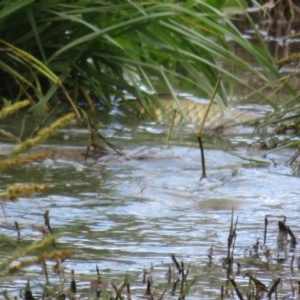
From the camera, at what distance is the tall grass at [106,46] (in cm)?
398

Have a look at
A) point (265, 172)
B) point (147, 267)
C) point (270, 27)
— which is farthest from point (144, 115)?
point (270, 27)

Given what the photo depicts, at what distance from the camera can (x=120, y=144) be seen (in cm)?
386

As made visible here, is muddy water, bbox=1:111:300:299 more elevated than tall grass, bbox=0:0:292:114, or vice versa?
tall grass, bbox=0:0:292:114

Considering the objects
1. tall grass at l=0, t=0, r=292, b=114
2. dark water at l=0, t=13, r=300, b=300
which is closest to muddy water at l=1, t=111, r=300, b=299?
dark water at l=0, t=13, r=300, b=300

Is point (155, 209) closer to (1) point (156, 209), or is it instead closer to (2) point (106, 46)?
(1) point (156, 209)

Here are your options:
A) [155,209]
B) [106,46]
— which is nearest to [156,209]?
[155,209]

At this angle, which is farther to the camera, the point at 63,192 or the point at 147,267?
the point at 63,192

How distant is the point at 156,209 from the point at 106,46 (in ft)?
4.85

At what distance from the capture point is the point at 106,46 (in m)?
4.29

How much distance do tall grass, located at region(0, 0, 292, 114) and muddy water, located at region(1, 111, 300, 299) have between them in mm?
289

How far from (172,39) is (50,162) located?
933 mm

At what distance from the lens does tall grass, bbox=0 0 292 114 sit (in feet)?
13.1

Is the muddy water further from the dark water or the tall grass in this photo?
the tall grass

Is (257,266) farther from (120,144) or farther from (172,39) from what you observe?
(172,39)
